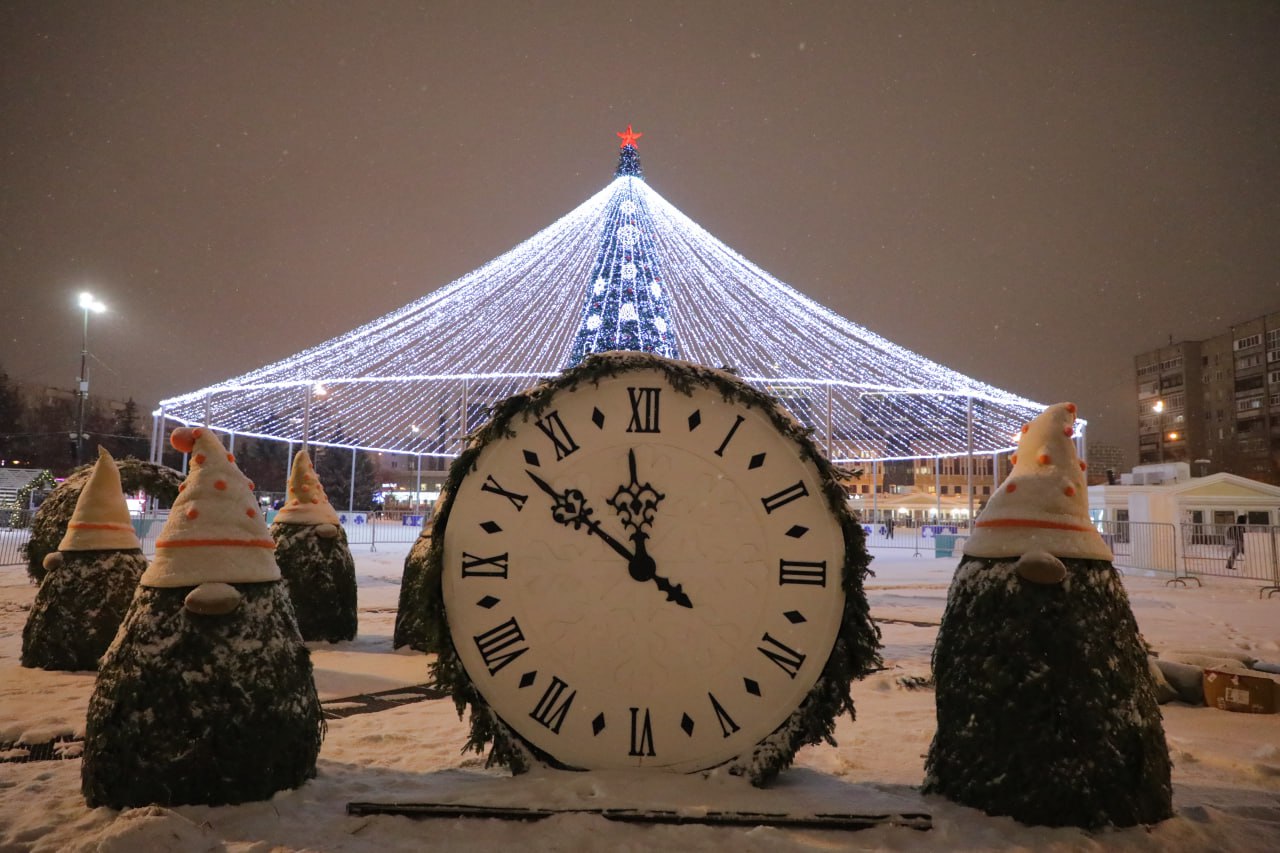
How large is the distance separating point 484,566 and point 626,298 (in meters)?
11.3

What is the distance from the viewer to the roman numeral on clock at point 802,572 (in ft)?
12.3

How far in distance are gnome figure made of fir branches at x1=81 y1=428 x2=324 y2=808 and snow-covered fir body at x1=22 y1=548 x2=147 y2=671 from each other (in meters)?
3.90

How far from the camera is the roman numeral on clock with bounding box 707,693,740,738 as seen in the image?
365cm

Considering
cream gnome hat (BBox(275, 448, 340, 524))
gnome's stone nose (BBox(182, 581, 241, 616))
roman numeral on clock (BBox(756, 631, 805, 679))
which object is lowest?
roman numeral on clock (BBox(756, 631, 805, 679))

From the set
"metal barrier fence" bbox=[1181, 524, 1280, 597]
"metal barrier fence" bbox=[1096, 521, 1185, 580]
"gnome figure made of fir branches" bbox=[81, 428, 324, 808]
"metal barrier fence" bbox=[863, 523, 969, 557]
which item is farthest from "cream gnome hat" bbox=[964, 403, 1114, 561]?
"metal barrier fence" bbox=[1096, 521, 1185, 580]

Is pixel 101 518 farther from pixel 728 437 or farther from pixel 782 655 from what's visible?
pixel 782 655

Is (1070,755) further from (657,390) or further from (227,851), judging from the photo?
(227,851)

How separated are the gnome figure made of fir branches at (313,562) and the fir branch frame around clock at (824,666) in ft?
14.9

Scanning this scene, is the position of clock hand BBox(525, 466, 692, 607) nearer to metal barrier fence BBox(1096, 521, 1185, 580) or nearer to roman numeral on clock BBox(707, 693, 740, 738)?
roman numeral on clock BBox(707, 693, 740, 738)

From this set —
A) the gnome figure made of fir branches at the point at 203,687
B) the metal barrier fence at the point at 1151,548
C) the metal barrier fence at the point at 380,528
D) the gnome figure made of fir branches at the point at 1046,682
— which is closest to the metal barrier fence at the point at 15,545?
the metal barrier fence at the point at 380,528

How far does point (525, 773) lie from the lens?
3.68 meters

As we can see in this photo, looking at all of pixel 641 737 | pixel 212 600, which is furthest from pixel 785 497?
pixel 212 600

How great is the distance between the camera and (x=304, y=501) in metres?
8.13

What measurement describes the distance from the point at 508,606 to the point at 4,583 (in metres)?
15.1
